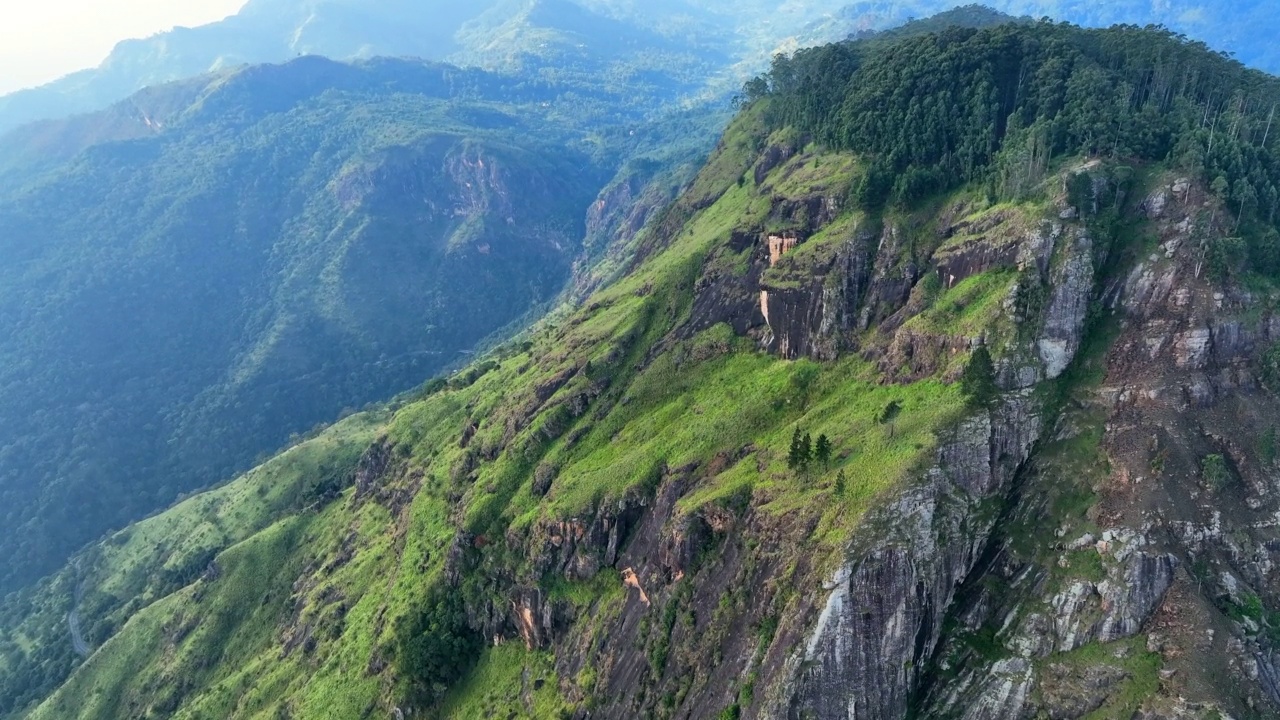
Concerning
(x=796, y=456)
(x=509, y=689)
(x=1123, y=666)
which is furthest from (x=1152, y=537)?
(x=509, y=689)

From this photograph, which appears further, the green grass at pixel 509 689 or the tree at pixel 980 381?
the green grass at pixel 509 689

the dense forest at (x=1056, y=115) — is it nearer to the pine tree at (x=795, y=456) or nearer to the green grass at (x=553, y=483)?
the green grass at (x=553, y=483)

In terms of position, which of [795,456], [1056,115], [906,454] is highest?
[1056,115]

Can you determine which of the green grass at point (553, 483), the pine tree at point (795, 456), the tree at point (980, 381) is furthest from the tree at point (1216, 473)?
the pine tree at point (795, 456)

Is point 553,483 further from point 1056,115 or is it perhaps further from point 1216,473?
point 1056,115

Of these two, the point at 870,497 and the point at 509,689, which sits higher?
the point at 870,497

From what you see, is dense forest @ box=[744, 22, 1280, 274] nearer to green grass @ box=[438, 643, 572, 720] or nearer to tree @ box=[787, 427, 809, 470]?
tree @ box=[787, 427, 809, 470]

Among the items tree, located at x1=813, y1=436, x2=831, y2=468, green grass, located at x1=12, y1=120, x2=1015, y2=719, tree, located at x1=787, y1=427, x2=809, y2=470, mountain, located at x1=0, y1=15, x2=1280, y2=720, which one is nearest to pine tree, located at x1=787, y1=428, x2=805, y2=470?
tree, located at x1=787, y1=427, x2=809, y2=470
